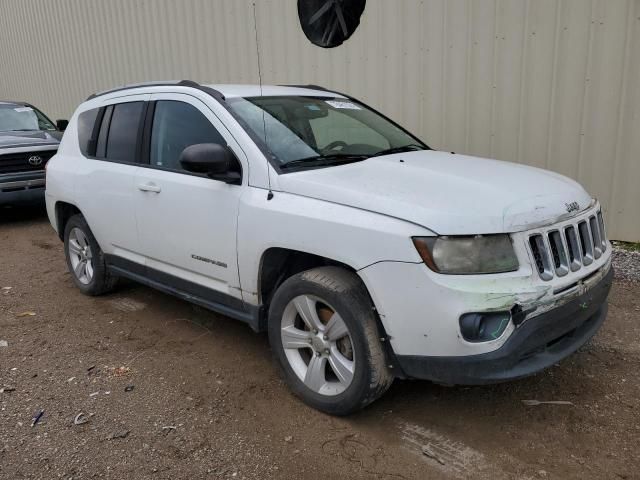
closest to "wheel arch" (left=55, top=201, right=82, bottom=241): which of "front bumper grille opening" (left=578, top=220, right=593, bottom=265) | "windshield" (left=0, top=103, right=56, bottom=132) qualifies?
"front bumper grille opening" (left=578, top=220, right=593, bottom=265)

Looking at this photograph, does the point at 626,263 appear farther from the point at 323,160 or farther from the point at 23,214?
the point at 23,214

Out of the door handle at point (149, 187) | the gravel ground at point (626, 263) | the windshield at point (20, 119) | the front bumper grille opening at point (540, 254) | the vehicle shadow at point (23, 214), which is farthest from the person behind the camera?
the windshield at point (20, 119)

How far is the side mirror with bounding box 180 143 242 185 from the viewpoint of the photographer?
3.29 meters

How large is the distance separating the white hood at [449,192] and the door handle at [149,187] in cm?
113

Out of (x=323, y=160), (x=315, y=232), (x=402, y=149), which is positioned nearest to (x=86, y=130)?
(x=323, y=160)

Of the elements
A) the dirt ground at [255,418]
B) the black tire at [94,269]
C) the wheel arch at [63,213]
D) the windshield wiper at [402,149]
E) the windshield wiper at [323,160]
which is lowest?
the dirt ground at [255,418]

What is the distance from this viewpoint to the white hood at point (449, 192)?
269cm

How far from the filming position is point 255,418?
126 inches

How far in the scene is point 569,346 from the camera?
292 cm

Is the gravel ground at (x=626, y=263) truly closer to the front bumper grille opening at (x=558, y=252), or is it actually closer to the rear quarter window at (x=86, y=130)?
the front bumper grille opening at (x=558, y=252)

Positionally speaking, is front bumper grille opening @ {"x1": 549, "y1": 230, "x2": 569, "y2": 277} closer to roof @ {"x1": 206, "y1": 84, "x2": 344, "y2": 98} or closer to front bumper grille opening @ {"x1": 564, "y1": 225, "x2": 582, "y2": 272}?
front bumper grille opening @ {"x1": 564, "y1": 225, "x2": 582, "y2": 272}

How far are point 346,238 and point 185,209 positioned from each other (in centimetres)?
135

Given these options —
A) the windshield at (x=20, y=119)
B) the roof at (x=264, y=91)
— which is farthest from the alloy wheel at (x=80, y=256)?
the windshield at (x=20, y=119)

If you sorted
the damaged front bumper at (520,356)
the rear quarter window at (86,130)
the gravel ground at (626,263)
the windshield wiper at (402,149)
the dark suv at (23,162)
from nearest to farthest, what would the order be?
the damaged front bumper at (520,356) → the windshield wiper at (402,149) → the rear quarter window at (86,130) → the gravel ground at (626,263) → the dark suv at (23,162)
